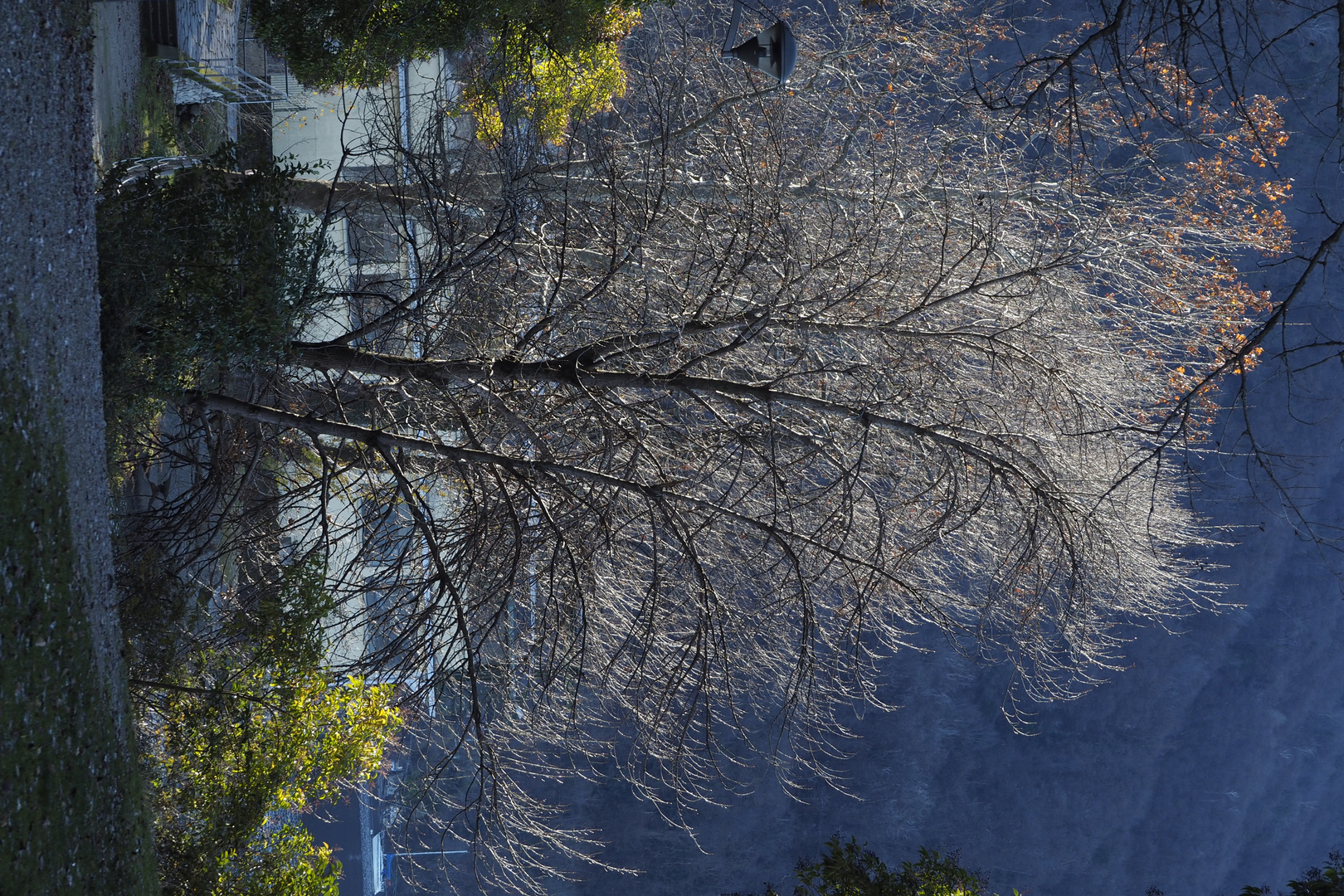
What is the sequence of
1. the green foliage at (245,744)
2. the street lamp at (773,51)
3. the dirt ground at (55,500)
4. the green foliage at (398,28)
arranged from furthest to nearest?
1. the green foliage at (398,28)
2. the green foliage at (245,744)
3. the street lamp at (773,51)
4. the dirt ground at (55,500)

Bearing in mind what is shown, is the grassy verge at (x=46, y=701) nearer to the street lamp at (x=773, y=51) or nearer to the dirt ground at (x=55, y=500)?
the dirt ground at (x=55, y=500)

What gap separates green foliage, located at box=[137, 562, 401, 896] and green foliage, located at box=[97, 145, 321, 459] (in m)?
2.36

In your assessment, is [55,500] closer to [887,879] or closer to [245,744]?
[245,744]

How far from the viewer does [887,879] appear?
9289mm

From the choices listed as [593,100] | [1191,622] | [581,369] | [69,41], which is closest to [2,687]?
[69,41]

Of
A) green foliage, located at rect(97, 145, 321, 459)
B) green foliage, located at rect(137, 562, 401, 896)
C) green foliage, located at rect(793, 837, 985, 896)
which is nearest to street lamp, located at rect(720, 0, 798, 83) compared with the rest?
green foliage, located at rect(97, 145, 321, 459)

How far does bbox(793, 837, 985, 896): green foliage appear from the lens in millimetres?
8891

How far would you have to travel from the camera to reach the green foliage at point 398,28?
10336 millimetres

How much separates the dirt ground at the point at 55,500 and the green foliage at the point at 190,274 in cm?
51

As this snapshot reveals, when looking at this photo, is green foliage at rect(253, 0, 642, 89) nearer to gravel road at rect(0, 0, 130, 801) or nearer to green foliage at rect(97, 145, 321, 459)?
green foliage at rect(97, 145, 321, 459)

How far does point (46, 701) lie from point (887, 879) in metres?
7.17

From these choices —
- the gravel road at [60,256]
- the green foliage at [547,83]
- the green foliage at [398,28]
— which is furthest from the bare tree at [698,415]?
the gravel road at [60,256]

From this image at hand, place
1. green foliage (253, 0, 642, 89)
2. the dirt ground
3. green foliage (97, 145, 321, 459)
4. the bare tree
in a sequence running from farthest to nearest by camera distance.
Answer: green foliage (253, 0, 642, 89), the bare tree, green foliage (97, 145, 321, 459), the dirt ground

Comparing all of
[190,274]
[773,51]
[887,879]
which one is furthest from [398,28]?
[887,879]
